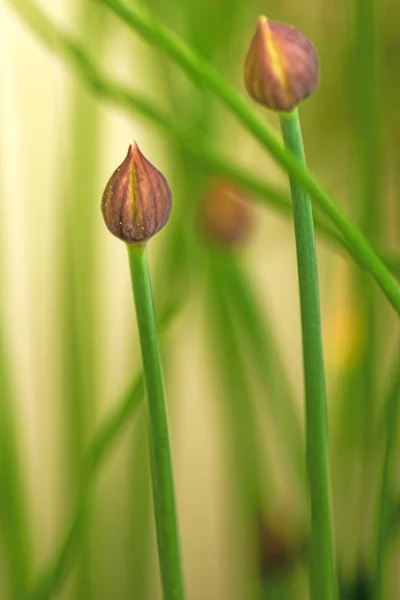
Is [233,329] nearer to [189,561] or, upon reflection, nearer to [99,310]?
[99,310]

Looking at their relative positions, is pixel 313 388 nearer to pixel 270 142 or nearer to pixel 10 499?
pixel 270 142

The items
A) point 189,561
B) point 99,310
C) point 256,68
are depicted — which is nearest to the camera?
point 256,68

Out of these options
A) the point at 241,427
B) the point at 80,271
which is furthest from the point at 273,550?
the point at 80,271

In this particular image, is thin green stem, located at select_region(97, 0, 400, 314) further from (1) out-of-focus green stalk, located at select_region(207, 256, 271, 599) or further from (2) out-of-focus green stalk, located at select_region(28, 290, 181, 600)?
(1) out-of-focus green stalk, located at select_region(207, 256, 271, 599)

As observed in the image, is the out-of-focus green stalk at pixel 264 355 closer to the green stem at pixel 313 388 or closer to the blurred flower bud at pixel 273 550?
the blurred flower bud at pixel 273 550

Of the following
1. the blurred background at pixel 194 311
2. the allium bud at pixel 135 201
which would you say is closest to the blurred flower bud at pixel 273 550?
the blurred background at pixel 194 311

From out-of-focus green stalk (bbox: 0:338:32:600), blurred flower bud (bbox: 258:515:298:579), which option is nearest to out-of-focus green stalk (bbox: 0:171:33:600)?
out-of-focus green stalk (bbox: 0:338:32:600)

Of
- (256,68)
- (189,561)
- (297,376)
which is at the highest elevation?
(256,68)

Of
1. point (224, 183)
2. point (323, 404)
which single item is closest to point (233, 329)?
point (224, 183)
